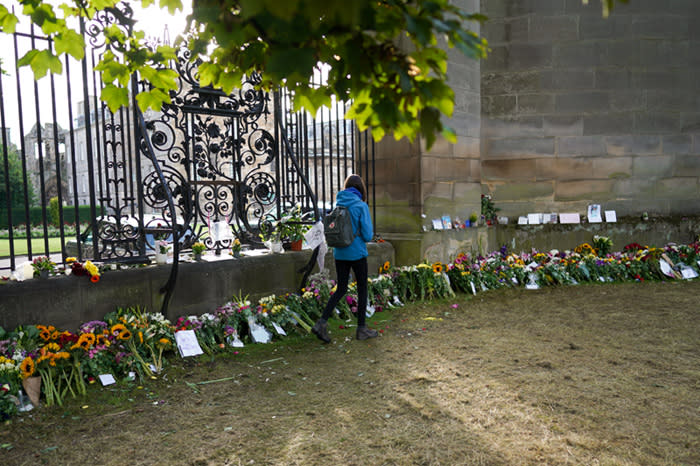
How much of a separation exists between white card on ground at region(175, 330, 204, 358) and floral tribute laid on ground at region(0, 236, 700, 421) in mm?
12

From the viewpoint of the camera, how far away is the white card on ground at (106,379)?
151 inches

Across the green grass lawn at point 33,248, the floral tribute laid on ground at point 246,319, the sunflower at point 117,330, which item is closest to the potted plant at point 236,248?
the floral tribute laid on ground at point 246,319

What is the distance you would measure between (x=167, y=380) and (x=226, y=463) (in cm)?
151

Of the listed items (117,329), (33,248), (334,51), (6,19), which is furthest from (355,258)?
(33,248)

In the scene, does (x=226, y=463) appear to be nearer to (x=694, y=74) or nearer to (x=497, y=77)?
(x=497, y=77)

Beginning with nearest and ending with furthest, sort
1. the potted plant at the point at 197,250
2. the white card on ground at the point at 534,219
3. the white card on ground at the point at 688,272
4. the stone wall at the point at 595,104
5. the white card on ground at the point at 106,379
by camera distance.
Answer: the white card on ground at the point at 106,379, the potted plant at the point at 197,250, the white card on ground at the point at 688,272, the stone wall at the point at 595,104, the white card on ground at the point at 534,219

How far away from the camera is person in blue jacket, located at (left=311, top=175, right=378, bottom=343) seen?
5.02 metres

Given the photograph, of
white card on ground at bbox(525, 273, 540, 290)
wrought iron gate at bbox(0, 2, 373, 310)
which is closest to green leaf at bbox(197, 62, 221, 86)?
wrought iron gate at bbox(0, 2, 373, 310)

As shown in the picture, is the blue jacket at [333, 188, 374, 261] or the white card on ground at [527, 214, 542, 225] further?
the white card on ground at [527, 214, 542, 225]

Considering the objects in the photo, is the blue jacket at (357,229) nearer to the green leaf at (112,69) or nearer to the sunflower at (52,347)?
the sunflower at (52,347)

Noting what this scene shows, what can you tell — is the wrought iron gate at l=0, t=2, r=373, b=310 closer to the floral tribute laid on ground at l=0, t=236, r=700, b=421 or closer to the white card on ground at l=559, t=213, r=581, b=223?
the floral tribute laid on ground at l=0, t=236, r=700, b=421

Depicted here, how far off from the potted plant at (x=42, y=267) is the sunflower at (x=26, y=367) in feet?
2.92

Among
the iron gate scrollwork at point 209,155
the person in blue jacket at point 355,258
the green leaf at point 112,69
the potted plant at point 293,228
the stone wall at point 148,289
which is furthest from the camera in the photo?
the potted plant at point 293,228

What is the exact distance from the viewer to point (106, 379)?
152 inches
